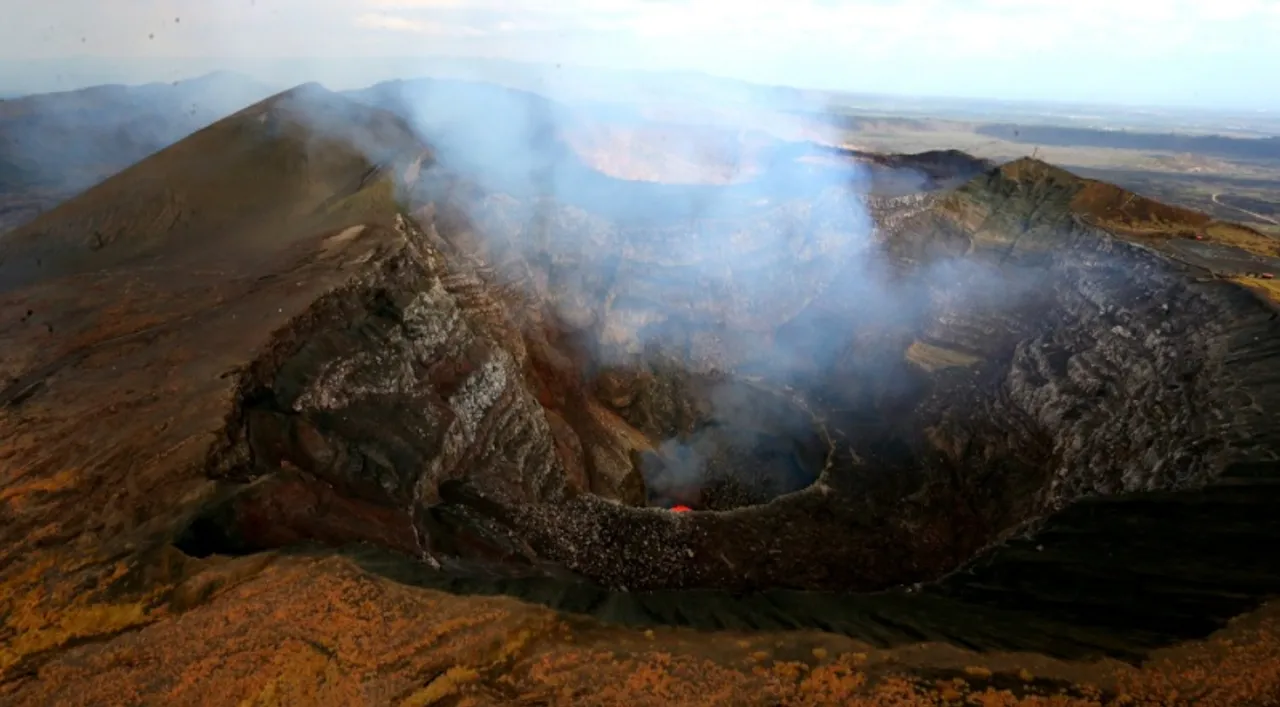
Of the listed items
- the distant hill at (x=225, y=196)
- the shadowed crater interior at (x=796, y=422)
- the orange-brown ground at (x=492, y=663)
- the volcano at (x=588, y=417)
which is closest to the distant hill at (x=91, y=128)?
the distant hill at (x=225, y=196)

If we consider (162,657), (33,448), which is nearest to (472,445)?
(33,448)

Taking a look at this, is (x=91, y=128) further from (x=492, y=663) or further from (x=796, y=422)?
(x=492, y=663)

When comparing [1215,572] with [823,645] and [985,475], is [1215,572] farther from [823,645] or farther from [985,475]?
[985,475]

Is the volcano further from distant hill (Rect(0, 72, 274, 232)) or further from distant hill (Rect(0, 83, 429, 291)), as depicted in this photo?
distant hill (Rect(0, 72, 274, 232))

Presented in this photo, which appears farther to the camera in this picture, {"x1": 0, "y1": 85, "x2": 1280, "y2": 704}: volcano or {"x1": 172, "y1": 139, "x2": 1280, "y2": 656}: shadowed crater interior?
{"x1": 172, "y1": 139, "x2": 1280, "y2": 656}: shadowed crater interior

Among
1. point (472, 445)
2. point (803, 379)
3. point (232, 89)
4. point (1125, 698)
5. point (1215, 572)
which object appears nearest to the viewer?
point (1125, 698)

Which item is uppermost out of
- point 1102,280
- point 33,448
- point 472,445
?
point 1102,280

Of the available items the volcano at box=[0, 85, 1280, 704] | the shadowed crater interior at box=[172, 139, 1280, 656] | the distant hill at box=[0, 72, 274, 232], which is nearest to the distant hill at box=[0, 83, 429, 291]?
the volcano at box=[0, 85, 1280, 704]
